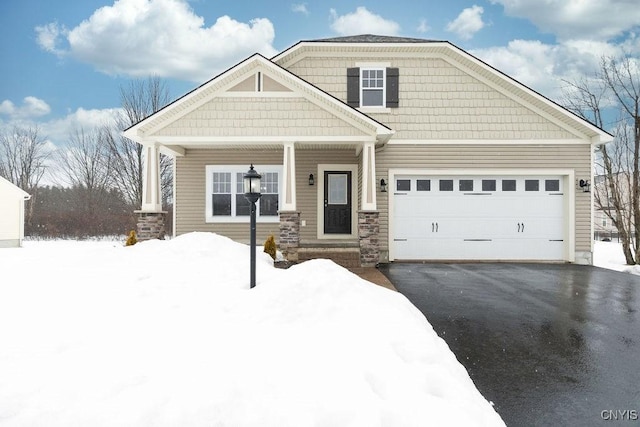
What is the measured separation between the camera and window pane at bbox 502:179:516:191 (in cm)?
1095

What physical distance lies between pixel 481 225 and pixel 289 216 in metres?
5.60

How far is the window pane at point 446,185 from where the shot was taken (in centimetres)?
1098

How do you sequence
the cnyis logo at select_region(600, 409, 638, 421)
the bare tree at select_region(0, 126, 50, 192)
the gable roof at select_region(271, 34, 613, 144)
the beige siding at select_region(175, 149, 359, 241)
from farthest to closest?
the bare tree at select_region(0, 126, 50, 192) < the beige siding at select_region(175, 149, 359, 241) < the gable roof at select_region(271, 34, 613, 144) < the cnyis logo at select_region(600, 409, 638, 421)

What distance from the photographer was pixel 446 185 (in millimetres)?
10992

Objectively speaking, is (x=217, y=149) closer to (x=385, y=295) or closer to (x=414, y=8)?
(x=385, y=295)

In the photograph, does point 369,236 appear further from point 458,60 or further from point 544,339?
point 458,60

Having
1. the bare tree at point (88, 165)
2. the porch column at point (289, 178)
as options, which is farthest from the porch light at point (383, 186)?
the bare tree at point (88, 165)

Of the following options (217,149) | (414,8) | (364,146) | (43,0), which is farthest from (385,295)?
(43,0)

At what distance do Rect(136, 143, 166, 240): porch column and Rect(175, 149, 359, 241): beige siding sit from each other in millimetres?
1622

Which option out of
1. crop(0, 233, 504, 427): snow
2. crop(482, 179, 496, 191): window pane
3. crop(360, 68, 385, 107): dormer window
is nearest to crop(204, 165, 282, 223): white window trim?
crop(360, 68, 385, 107): dormer window

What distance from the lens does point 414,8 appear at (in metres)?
29.0

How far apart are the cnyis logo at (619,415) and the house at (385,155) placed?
22.1ft

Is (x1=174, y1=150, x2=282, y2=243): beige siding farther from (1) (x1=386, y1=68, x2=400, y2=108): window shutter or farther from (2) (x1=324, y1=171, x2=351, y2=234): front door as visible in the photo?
(1) (x1=386, y1=68, x2=400, y2=108): window shutter

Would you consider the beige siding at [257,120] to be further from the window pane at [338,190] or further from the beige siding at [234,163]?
the window pane at [338,190]
